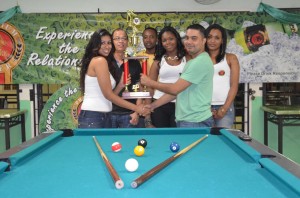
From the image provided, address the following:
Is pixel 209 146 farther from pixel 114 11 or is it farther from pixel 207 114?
pixel 114 11

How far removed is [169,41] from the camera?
138 inches

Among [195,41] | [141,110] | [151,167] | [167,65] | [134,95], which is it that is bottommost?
[151,167]

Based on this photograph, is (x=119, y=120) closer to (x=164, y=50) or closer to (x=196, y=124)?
(x=196, y=124)

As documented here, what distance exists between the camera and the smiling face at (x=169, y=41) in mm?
3492

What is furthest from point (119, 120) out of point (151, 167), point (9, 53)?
point (9, 53)

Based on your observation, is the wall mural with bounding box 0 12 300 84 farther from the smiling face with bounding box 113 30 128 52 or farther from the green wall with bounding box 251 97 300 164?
the smiling face with bounding box 113 30 128 52

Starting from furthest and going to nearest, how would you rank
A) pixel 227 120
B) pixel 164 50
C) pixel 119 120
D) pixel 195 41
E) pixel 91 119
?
pixel 164 50 → pixel 227 120 → pixel 119 120 → pixel 91 119 → pixel 195 41

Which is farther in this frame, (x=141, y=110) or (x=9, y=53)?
(x=9, y=53)

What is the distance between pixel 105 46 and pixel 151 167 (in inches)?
72.3

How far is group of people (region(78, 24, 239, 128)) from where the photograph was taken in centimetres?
272

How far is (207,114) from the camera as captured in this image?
109 inches

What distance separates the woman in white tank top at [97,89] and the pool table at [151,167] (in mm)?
732

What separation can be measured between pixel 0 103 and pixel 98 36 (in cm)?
266

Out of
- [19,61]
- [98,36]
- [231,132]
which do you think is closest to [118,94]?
[98,36]
